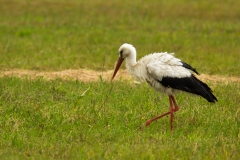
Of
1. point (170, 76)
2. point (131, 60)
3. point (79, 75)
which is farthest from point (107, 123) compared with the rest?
point (79, 75)

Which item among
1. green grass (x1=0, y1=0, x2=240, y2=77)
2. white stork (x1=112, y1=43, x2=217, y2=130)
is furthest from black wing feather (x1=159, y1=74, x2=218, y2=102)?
green grass (x1=0, y1=0, x2=240, y2=77)

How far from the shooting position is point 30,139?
7.04 metres

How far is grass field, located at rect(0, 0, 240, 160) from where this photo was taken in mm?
6738

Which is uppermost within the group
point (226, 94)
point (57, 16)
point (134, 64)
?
point (134, 64)

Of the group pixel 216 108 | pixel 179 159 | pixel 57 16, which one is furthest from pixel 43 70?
pixel 57 16

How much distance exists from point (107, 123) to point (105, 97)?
1.38 meters

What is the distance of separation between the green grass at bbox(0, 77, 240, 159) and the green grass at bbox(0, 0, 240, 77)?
2227mm

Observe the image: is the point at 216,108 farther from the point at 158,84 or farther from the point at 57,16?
the point at 57,16

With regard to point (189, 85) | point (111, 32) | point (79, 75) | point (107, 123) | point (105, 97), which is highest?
point (189, 85)

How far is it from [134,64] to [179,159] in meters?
2.43

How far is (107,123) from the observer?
7.86m

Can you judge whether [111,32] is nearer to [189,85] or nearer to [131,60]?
[131,60]

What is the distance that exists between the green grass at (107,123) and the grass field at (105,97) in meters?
0.01

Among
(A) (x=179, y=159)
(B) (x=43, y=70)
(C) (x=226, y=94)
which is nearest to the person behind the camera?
(A) (x=179, y=159)
